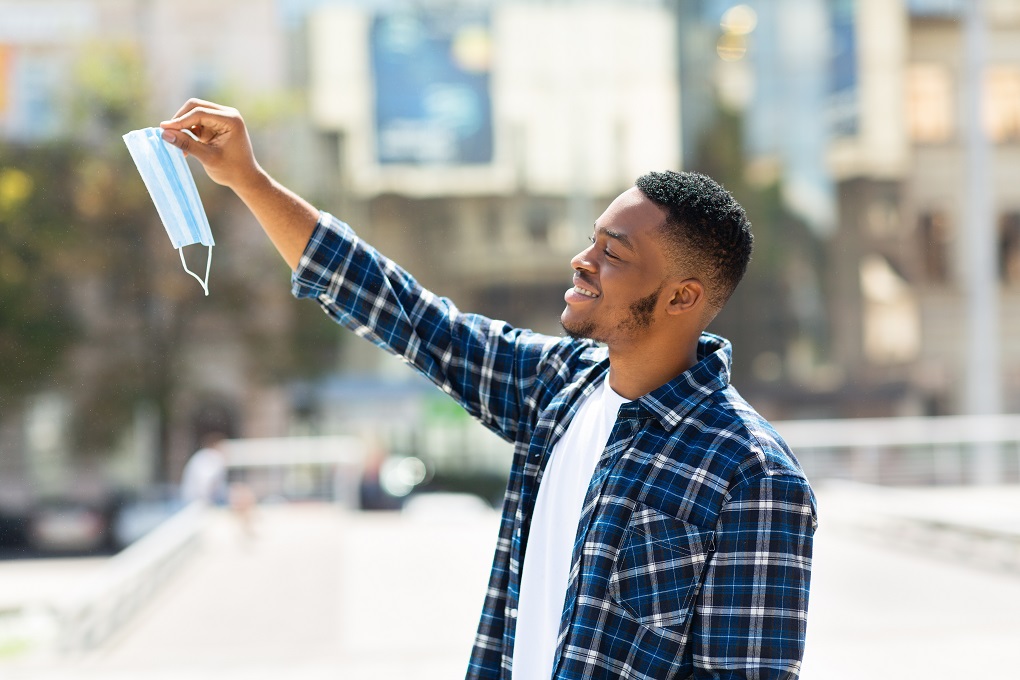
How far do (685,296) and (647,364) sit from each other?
0.10 m

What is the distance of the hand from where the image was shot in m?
1.51

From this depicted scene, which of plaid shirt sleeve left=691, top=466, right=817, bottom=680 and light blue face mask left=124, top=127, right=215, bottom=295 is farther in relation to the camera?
light blue face mask left=124, top=127, right=215, bottom=295

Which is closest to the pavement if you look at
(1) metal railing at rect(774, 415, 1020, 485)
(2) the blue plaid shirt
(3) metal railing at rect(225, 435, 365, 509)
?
(3) metal railing at rect(225, 435, 365, 509)

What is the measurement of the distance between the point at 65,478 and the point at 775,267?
Result: 11.4 meters

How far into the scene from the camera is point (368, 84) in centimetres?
1683

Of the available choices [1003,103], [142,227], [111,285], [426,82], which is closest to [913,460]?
[1003,103]

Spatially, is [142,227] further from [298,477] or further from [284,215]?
[284,215]

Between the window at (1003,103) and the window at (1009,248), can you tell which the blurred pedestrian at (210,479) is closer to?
the window at (1009,248)

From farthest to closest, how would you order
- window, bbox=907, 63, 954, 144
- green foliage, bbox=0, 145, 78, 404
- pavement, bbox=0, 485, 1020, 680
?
1. window, bbox=907, 63, 954, 144
2. green foliage, bbox=0, 145, 78, 404
3. pavement, bbox=0, 485, 1020, 680

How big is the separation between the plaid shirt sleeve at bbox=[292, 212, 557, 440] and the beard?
222 mm

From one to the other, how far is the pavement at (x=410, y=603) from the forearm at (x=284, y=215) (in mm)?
4182

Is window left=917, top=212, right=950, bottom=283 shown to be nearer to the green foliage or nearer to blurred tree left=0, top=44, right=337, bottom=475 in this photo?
blurred tree left=0, top=44, right=337, bottom=475

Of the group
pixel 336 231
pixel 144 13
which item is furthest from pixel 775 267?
pixel 336 231

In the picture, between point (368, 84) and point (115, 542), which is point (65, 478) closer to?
point (115, 542)
